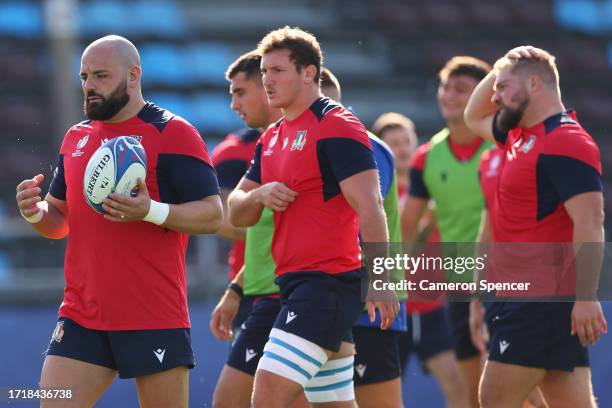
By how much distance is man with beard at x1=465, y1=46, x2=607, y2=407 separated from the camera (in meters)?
6.12

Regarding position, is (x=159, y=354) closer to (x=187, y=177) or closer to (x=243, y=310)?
(x=187, y=177)

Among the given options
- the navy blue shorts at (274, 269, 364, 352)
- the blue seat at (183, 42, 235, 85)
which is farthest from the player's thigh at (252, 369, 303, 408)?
the blue seat at (183, 42, 235, 85)

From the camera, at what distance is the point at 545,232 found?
6301 mm

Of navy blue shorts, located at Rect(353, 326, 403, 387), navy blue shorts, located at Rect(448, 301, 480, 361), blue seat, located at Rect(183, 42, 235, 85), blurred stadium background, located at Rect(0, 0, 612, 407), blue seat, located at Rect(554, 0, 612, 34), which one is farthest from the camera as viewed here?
blue seat, located at Rect(554, 0, 612, 34)

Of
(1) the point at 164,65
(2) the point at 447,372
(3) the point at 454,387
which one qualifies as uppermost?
(1) the point at 164,65

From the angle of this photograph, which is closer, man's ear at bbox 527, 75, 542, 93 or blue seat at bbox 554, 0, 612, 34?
man's ear at bbox 527, 75, 542, 93

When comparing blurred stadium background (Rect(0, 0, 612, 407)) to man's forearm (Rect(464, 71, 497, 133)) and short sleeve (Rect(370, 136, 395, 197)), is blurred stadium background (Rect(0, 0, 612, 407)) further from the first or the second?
short sleeve (Rect(370, 136, 395, 197))

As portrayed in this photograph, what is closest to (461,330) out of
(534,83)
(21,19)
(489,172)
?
(489,172)

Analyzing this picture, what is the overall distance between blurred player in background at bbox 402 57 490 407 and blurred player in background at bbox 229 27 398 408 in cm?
275

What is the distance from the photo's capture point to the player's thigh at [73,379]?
539cm

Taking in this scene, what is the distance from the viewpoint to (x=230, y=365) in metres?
6.59

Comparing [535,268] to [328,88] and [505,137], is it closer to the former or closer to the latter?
[505,137]

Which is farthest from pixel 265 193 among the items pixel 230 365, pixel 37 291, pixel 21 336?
pixel 37 291

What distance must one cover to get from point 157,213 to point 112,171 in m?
0.28
